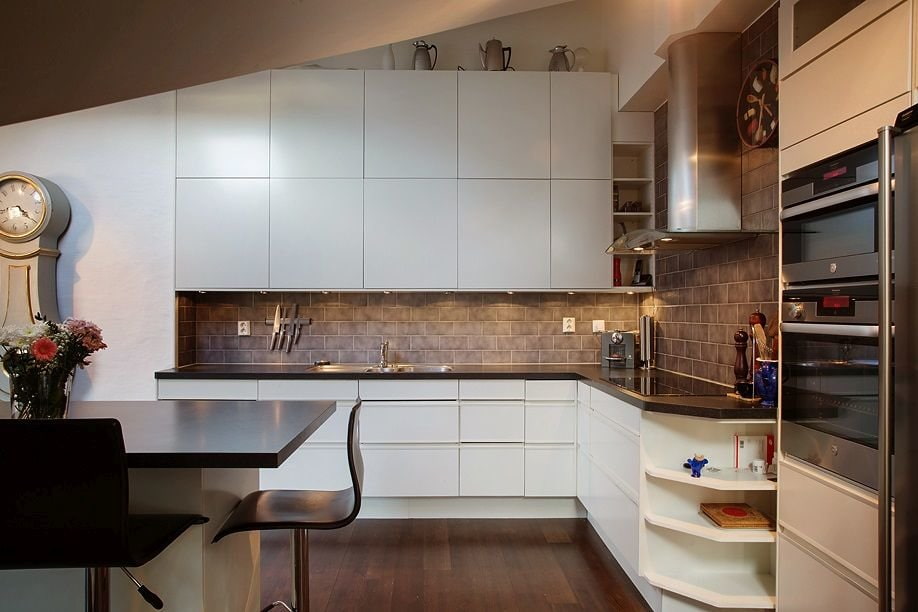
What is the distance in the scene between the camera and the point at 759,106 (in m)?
2.49

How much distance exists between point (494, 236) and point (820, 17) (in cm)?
207

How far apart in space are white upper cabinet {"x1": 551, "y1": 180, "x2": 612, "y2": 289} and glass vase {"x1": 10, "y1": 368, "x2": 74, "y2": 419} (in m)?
2.67

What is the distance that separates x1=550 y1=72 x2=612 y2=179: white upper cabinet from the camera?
3.64 metres

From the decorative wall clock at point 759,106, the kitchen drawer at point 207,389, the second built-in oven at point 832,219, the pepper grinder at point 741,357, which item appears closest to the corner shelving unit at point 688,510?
the pepper grinder at point 741,357

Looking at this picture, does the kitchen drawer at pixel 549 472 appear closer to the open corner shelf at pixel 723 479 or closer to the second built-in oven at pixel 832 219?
the open corner shelf at pixel 723 479

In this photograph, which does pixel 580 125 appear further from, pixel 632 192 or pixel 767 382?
pixel 767 382

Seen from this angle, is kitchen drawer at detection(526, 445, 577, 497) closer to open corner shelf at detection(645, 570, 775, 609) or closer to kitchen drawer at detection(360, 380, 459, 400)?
kitchen drawer at detection(360, 380, 459, 400)

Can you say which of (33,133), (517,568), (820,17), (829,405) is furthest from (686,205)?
(33,133)

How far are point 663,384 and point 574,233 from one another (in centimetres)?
121

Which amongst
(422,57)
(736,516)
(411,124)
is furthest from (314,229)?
(736,516)

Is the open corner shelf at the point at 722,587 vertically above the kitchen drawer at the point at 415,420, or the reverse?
the kitchen drawer at the point at 415,420

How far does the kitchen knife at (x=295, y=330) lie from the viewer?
12.9 ft

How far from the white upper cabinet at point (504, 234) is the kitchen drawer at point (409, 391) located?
66cm

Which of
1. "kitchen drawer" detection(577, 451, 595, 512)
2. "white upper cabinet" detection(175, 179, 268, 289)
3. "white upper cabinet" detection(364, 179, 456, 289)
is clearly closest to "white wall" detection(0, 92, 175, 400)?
"white upper cabinet" detection(175, 179, 268, 289)
